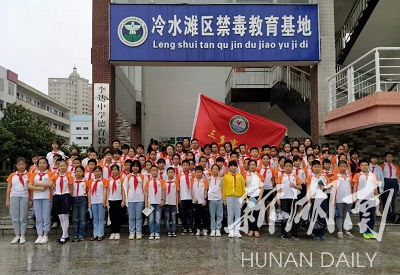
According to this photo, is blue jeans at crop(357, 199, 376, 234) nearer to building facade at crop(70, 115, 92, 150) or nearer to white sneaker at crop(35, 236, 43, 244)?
white sneaker at crop(35, 236, 43, 244)

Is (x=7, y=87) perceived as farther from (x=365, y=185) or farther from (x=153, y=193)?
(x=365, y=185)

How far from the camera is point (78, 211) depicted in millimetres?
6965

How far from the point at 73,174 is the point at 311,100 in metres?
7.06

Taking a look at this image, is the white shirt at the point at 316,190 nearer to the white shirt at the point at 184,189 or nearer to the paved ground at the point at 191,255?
the paved ground at the point at 191,255

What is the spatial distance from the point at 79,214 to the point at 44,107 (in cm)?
6352

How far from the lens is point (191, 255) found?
18.8ft

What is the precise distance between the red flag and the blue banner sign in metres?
1.72

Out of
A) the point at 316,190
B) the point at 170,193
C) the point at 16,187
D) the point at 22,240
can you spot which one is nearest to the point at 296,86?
the point at 316,190

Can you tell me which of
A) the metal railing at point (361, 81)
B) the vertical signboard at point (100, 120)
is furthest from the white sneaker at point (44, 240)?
the metal railing at point (361, 81)

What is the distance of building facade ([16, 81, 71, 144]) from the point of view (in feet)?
181

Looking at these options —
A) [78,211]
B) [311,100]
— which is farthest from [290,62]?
[78,211]

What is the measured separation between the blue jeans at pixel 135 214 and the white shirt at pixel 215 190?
1234 mm

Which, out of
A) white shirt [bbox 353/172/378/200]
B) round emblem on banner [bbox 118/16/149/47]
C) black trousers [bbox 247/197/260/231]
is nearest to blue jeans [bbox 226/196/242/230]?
black trousers [bbox 247/197/260/231]

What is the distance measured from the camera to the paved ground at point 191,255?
5055mm
